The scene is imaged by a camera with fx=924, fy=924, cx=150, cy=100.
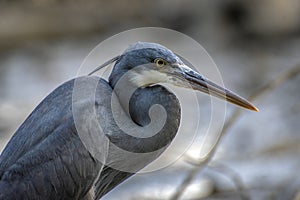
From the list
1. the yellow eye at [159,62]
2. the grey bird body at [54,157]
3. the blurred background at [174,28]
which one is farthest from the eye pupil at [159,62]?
the blurred background at [174,28]

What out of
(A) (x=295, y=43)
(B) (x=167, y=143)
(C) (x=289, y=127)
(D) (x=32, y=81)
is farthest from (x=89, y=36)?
(B) (x=167, y=143)

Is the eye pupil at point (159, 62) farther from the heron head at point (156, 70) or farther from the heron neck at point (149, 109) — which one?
the heron neck at point (149, 109)

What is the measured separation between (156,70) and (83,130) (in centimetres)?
40

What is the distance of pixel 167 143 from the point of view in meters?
4.06

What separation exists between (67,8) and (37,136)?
7.02 meters

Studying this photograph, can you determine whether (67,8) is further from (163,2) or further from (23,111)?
(23,111)

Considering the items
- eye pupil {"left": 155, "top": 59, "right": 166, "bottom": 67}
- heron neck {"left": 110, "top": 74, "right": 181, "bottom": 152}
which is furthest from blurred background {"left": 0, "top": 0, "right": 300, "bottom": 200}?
eye pupil {"left": 155, "top": 59, "right": 166, "bottom": 67}

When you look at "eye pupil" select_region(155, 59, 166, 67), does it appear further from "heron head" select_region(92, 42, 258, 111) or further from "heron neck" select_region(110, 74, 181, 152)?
"heron neck" select_region(110, 74, 181, 152)

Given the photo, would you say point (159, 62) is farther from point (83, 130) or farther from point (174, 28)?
point (174, 28)

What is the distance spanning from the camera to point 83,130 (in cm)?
391

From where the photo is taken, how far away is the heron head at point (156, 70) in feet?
12.6

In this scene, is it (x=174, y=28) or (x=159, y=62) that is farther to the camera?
(x=174, y=28)

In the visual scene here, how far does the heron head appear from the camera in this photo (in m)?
3.86

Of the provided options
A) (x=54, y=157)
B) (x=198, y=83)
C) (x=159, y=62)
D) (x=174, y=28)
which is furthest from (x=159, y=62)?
(x=174, y=28)
